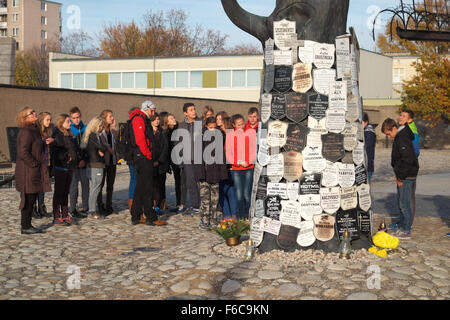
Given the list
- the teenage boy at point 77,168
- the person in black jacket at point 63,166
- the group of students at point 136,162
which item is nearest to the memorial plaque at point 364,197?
the group of students at point 136,162

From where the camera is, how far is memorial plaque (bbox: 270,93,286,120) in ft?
23.6

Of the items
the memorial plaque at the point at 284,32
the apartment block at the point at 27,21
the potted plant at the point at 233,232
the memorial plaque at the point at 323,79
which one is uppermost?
the apartment block at the point at 27,21

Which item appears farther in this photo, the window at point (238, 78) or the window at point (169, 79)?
the window at point (169, 79)

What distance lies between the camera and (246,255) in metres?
6.94

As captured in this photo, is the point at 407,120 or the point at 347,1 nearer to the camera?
the point at 347,1

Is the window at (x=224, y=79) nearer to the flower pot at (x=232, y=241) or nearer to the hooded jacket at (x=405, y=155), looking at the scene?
the hooded jacket at (x=405, y=155)

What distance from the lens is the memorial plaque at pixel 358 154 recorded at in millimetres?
7250

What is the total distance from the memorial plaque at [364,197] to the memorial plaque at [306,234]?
73cm

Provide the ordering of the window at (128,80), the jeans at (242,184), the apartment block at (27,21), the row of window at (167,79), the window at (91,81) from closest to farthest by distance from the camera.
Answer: the jeans at (242,184) < the row of window at (167,79) < the window at (128,80) < the window at (91,81) < the apartment block at (27,21)

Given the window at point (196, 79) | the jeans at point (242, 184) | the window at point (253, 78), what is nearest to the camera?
the jeans at point (242, 184)

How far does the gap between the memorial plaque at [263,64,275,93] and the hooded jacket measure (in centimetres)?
263
